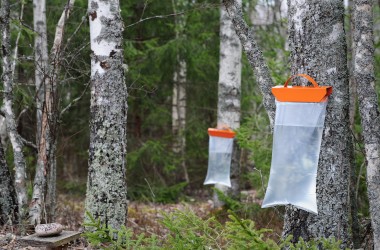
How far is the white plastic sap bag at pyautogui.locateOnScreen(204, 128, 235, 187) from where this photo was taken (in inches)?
279

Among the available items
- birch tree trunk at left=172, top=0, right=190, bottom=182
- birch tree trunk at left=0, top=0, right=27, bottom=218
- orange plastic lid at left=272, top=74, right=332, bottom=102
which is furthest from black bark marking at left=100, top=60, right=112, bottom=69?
birch tree trunk at left=172, top=0, right=190, bottom=182

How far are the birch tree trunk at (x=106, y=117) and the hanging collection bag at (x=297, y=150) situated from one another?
7.44 ft

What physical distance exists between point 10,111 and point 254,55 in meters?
3.30

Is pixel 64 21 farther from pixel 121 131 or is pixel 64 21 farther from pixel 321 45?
pixel 321 45

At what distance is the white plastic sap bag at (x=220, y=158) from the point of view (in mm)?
7098

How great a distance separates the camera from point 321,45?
329 cm

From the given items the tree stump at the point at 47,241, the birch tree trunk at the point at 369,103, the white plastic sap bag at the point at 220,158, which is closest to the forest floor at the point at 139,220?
the white plastic sap bag at the point at 220,158

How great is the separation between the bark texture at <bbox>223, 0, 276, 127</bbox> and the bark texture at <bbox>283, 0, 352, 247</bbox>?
341 mm

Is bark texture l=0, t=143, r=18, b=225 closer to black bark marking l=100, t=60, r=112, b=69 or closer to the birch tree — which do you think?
black bark marking l=100, t=60, r=112, b=69

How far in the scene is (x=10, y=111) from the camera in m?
5.65

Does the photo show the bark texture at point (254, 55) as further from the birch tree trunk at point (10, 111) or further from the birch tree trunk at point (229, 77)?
the birch tree trunk at point (229, 77)

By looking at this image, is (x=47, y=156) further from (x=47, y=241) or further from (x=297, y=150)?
(x=297, y=150)

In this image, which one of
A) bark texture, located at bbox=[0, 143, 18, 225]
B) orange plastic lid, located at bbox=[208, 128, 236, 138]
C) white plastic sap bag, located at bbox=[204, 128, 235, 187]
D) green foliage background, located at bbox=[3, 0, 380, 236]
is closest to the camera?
bark texture, located at bbox=[0, 143, 18, 225]

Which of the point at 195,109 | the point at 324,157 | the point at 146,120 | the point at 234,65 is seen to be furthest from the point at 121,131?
the point at 195,109
